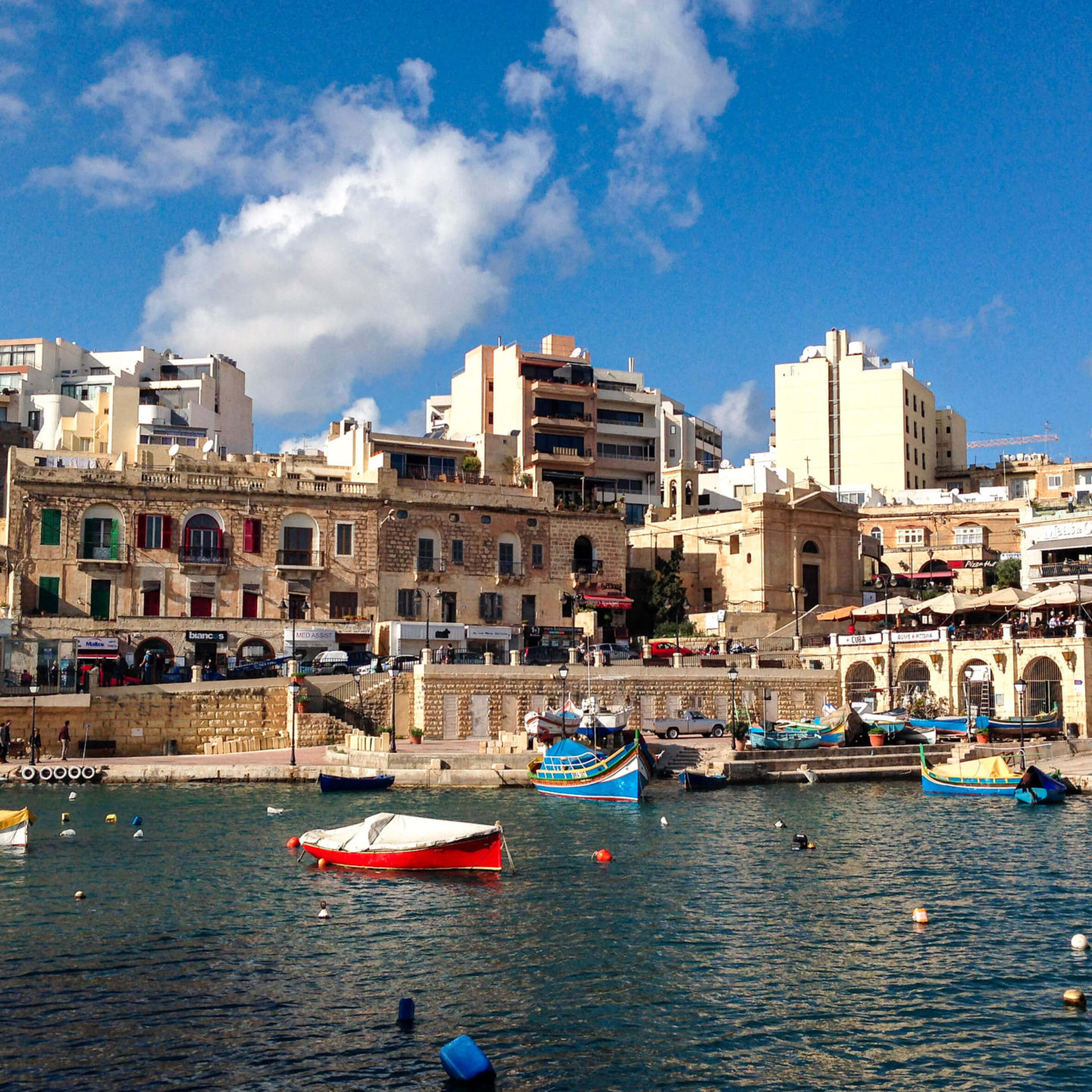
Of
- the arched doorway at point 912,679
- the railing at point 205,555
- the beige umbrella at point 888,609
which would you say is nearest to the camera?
the railing at point 205,555

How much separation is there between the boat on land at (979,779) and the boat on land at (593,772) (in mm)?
9167

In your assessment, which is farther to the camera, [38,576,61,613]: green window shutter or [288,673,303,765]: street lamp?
[38,576,61,613]: green window shutter

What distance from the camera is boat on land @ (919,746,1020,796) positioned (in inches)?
1545

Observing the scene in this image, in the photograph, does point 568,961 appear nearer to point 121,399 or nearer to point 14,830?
point 14,830

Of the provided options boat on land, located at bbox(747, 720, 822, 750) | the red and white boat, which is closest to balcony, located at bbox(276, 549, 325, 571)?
boat on land, located at bbox(747, 720, 822, 750)

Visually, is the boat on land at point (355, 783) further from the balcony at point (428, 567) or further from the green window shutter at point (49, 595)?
the balcony at point (428, 567)

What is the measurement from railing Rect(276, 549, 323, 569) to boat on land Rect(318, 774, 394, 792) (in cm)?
1682

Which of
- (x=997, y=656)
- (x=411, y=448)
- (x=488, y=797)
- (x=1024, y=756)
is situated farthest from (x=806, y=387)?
(x=488, y=797)

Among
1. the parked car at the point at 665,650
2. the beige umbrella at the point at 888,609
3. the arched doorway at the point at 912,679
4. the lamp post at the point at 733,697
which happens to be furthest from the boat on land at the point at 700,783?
the beige umbrella at the point at 888,609

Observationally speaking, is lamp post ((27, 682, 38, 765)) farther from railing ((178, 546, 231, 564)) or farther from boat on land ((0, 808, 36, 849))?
boat on land ((0, 808, 36, 849))

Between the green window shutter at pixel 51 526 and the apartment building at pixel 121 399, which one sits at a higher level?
the apartment building at pixel 121 399

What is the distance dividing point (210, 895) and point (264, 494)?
109ft

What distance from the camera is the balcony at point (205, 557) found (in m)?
54.1

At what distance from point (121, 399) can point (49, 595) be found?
83.9ft
